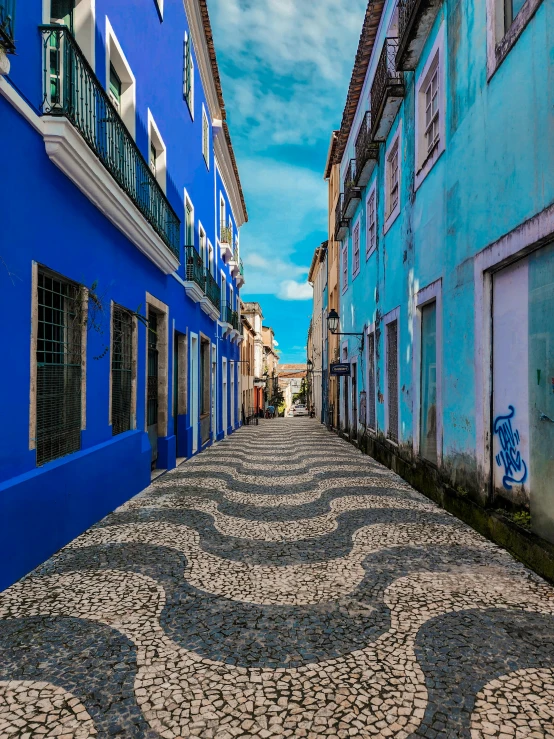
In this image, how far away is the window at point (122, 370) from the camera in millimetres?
6356

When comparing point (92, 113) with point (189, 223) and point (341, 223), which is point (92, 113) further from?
point (341, 223)

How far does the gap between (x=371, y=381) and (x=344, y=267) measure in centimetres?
699

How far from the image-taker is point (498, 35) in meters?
4.66

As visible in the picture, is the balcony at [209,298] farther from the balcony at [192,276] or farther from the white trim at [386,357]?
the white trim at [386,357]

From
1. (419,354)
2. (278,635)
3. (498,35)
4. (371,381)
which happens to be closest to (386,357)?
(371,381)

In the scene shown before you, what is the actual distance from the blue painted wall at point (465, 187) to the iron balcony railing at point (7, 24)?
4214 millimetres

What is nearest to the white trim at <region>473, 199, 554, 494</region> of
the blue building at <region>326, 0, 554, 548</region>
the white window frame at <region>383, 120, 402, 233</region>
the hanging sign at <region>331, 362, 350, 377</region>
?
the blue building at <region>326, 0, 554, 548</region>

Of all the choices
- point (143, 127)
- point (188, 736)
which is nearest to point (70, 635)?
point (188, 736)

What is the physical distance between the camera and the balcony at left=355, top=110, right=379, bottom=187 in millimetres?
10398

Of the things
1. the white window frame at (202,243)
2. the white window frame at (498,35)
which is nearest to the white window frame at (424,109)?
the white window frame at (498,35)

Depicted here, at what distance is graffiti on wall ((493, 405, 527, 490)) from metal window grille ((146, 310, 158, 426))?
6.06 metres

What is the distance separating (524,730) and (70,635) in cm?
242

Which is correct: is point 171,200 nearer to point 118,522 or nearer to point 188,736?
point 118,522

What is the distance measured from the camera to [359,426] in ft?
42.6
